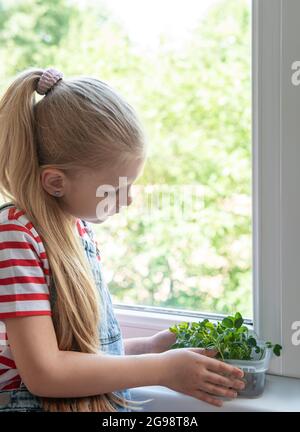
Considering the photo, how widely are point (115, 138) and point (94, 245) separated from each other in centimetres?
24

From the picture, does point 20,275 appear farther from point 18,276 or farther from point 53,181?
point 53,181

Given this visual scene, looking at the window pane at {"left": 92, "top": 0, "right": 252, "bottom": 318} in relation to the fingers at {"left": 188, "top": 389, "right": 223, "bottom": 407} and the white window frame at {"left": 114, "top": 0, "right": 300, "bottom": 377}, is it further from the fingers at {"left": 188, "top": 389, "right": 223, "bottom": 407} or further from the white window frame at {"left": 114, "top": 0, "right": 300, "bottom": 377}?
the fingers at {"left": 188, "top": 389, "right": 223, "bottom": 407}

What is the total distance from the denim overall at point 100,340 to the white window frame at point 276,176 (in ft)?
0.84

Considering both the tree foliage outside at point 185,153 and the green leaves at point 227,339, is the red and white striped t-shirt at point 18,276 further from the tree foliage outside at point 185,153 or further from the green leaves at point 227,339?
the tree foliage outside at point 185,153

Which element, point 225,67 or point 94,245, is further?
point 225,67

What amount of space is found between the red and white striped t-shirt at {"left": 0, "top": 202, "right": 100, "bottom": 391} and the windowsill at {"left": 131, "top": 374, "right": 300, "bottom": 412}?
24cm

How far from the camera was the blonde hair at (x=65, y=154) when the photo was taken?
34.2 inches

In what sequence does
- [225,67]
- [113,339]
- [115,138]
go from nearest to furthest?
[115,138] < [113,339] < [225,67]

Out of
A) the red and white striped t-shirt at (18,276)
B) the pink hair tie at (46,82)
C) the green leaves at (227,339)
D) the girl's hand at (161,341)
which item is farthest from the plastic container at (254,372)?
the pink hair tie at (46,82)

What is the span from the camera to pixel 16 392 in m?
0.88

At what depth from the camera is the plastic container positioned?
0.90 m

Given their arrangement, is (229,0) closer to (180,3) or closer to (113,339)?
(180,3)

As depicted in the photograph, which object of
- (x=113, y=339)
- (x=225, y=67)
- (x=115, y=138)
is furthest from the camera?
(x=225, y=67)
